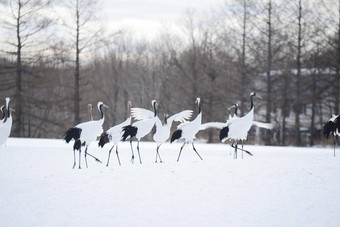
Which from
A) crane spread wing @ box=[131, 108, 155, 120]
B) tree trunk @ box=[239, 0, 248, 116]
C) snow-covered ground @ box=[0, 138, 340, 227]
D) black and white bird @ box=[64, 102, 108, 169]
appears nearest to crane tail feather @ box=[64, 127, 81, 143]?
black and white bird @ box=[64, 102, 108, 169]

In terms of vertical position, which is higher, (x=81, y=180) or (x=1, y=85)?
(x=1, y=85)

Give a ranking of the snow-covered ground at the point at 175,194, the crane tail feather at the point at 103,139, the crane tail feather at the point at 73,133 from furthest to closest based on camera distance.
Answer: the crane tail feather at the point at 103,139
the crane tail feather at the point at 73,133
the snow-covered ground at the point at 175,194

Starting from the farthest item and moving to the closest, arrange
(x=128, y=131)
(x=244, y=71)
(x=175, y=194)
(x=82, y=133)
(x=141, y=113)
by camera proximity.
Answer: (x=244, y=71) → (x=141, y=113) → (x=128, y=131) → (x=82, y=133) → (x=175, y=194)

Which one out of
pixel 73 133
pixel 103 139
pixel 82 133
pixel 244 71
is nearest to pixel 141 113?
pixel 103 139

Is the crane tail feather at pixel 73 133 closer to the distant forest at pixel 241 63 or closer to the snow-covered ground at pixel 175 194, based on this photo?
the snow-covered ground at pixel 175 194

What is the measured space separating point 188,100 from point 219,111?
283cm

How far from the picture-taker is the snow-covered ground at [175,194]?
7988 mm

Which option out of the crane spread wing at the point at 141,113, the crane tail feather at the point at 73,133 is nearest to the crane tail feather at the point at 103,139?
the crane tail feather at the point at 73,133

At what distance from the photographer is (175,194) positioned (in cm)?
933

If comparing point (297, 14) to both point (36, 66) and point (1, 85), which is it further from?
point (1, 85)

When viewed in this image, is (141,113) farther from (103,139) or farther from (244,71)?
(244,71)

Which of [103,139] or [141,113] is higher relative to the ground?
[141,113]

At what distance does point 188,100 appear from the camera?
35.4m

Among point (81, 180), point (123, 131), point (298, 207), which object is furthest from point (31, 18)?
point (298, 207)
